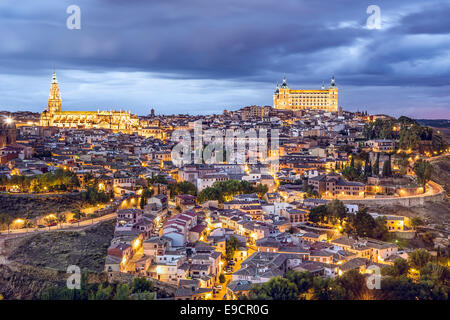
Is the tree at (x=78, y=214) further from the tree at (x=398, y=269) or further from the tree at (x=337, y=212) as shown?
the tree at (x=398, y=269)

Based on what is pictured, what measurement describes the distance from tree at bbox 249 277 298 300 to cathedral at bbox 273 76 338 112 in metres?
50.5

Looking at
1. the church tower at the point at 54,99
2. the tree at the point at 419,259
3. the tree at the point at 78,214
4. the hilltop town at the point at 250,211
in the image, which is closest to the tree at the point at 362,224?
the hilltop town at the point at 250,211

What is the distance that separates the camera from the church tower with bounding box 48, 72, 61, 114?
200 ft

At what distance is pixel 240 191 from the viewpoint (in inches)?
901

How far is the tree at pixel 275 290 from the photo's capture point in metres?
11.6

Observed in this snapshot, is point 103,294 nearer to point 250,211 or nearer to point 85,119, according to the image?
point 250,211

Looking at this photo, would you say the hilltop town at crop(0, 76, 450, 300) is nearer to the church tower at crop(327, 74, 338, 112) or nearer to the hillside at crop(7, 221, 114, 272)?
the hillside at crop(7, 221, 114, 272)

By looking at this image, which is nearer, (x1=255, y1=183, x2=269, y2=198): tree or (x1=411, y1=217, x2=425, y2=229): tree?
(x1=411, y1=217, x2=425, y2=229): tree

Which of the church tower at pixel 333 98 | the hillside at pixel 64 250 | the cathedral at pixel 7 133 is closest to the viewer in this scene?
the hillside at pixel 64 250

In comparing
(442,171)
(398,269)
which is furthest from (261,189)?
(442,171)

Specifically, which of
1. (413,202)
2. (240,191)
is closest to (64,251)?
(240,191)

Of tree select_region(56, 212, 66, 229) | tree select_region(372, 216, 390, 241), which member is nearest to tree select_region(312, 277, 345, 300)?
tree select_region(372, 216, 390, 241)
